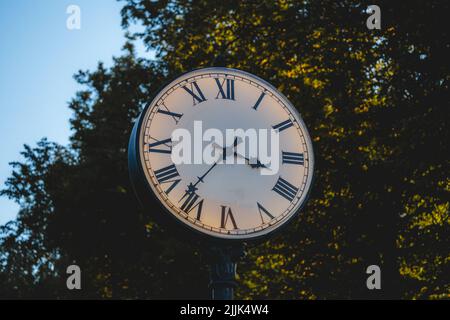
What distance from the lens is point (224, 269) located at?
2883 mm

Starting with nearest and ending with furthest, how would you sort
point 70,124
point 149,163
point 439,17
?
point 149,163, point 439,17, point 70,124

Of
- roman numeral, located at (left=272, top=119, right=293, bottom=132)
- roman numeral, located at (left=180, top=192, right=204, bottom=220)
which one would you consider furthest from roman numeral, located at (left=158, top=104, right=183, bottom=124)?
roman numeral, located at (left=272, top=119, right=293, bottom=132)

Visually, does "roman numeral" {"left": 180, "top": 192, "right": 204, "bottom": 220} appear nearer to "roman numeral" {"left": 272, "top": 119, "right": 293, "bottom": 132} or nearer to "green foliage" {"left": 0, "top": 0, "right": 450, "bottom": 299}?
"roman numeral" {"left": 272, "top": 119, "right": 293, "bottom": 132}

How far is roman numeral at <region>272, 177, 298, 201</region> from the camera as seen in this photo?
10.1 feet

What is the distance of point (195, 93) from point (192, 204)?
1.89 feet

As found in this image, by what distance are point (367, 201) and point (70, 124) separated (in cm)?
1370

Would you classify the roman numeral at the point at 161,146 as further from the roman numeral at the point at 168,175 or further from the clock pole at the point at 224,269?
the clock pole at the point at 224,269

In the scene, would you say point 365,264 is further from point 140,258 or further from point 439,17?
point 140,258

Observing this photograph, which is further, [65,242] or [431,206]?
[65,242]

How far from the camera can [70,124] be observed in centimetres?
2156

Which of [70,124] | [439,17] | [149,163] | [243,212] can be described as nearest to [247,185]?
[243,212]

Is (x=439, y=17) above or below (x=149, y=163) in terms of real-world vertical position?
above

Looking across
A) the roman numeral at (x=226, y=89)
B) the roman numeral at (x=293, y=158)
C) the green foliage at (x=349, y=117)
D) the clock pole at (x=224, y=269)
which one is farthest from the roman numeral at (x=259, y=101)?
the green foliage at (x=349, y=117)
